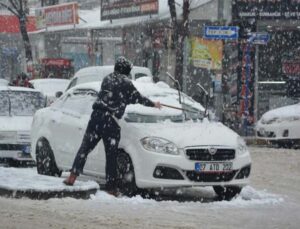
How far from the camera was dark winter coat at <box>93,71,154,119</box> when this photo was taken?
10461 millimetres

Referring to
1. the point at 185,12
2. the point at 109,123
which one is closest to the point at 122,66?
the point at 109,123

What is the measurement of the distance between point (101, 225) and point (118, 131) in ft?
8.08

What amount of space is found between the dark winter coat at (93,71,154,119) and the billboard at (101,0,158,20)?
668 inches

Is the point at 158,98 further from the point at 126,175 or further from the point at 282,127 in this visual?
the point at 282,127

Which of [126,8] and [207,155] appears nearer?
[207,155]

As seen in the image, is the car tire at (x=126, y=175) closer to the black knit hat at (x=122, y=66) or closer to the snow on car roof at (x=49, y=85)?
the black knit hat at (x=122, y=66)

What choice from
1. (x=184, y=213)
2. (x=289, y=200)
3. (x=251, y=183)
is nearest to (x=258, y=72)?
(x=251, y=183)

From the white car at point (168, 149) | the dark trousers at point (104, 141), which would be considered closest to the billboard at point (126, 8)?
the white car at point (168, 149)

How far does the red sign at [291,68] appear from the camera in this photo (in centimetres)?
2609

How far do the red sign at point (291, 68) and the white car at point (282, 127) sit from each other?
268 inches

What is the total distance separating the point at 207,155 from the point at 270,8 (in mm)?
14850

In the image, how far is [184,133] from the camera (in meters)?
10.4

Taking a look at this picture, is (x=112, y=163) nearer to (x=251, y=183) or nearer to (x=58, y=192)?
(x=58, y=192)

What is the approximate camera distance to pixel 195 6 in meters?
25.5
